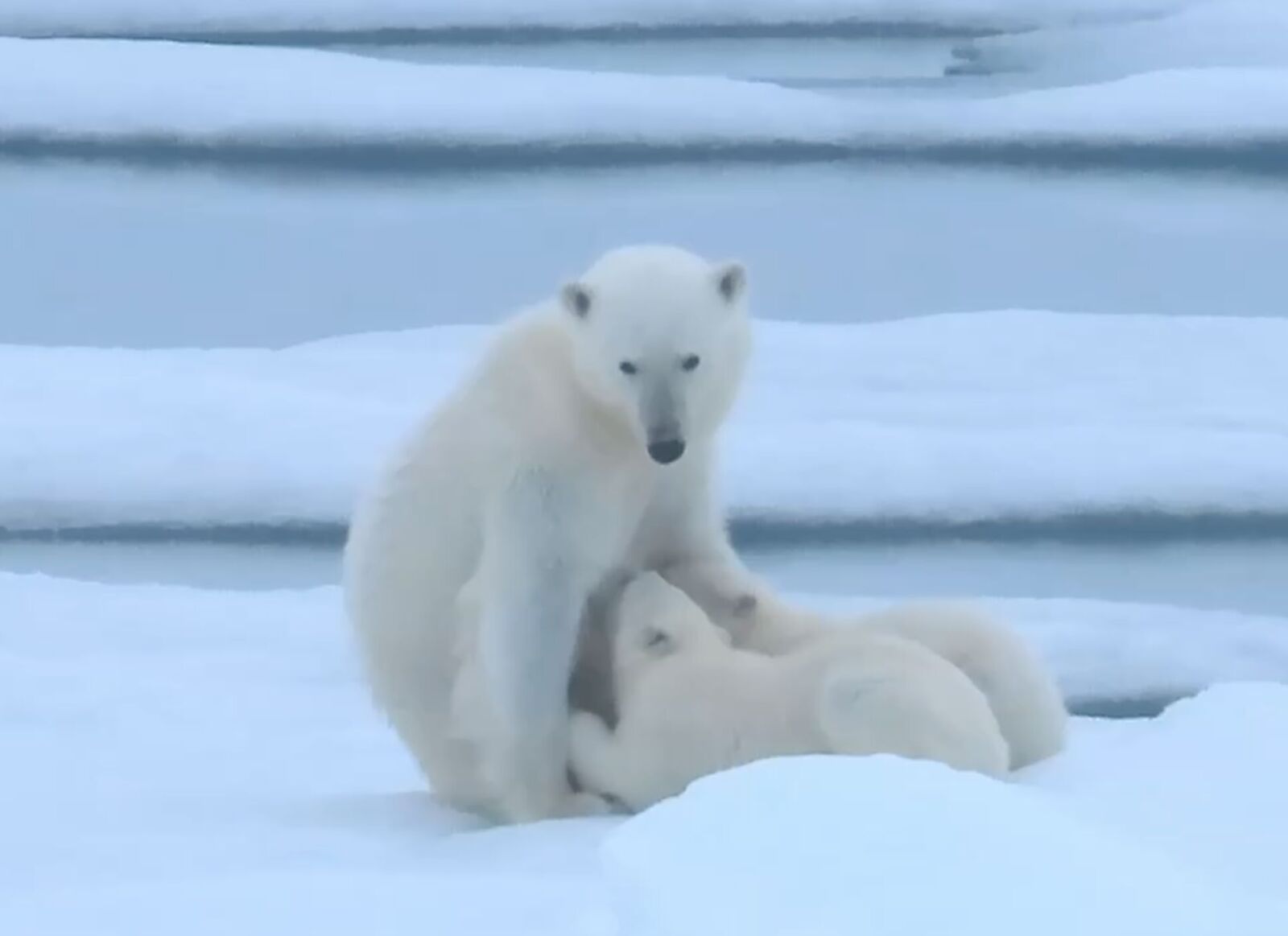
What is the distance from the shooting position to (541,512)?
1993 millimetres

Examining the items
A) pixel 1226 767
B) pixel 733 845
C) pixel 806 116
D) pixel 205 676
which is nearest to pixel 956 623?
pixel 1226 767

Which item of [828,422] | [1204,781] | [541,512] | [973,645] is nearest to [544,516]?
[541,512]

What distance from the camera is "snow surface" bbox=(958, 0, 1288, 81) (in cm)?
486

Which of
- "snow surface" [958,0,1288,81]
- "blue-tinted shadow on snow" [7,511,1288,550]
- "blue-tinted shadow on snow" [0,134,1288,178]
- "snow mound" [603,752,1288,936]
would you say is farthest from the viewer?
"snow surface" [958,0,1288,81]

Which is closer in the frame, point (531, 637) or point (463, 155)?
point (531, 637)

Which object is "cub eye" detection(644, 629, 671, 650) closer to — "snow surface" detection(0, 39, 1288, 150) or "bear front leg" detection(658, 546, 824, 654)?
"bear front leg" detection(658, 546, 824, 654)

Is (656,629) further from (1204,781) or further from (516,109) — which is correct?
(516,109)

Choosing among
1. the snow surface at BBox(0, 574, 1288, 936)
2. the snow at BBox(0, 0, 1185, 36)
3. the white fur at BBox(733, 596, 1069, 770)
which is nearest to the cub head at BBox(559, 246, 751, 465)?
the white fur at BBox(733, 596, 1069, 770)

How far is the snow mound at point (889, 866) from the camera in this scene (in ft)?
4.01

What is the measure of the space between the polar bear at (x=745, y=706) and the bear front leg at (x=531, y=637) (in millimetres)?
35

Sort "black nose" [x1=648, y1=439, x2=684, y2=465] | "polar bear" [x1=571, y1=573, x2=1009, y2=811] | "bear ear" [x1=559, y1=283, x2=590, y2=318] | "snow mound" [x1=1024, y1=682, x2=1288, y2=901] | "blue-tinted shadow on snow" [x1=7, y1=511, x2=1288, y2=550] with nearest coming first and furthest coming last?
1. "snow mound" [x1=1024, y1=682, x2=1288, y2=901]
2. "polar bear" [x1=571, y1=573, x2=1009, y2=811]
3. "black nose" [x1=648, y1=439, x2=684, y2=465]
4. "bear ear" [x1=559, y1=283, x2=590, y2=318]
5. "blue-tinted shadow on snow" [x1=7, y1=511, x2=1288, y2=550]

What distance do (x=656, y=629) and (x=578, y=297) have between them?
0.33m

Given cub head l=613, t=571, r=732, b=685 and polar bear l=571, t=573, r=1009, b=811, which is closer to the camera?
polar bear l=571, t=573, r=1009, b=811

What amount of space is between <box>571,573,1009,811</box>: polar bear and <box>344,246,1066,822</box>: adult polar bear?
0.19 ft
